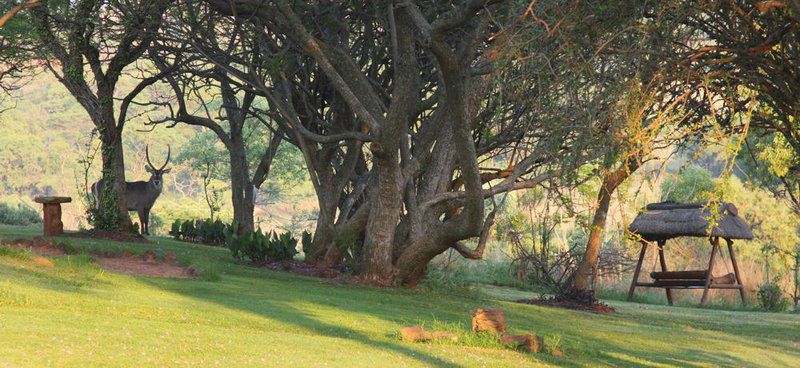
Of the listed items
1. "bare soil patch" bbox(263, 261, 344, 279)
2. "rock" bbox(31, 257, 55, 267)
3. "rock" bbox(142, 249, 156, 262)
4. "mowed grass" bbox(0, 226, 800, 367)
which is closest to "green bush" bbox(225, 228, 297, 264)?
"bare soil patch" bbox(263, 261, 344, 279)

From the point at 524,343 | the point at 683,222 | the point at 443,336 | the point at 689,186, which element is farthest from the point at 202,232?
the point at 689,186

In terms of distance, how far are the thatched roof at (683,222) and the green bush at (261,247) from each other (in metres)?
9.48

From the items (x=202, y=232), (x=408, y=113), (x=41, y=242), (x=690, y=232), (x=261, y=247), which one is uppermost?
(x=408, y=113)

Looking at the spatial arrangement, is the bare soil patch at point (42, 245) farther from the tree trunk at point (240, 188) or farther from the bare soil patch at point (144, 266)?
the tree trunk at point (240, 188)

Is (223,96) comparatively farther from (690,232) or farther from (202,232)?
(690,232)

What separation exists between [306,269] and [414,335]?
953 cm

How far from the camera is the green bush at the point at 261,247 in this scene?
21.2m

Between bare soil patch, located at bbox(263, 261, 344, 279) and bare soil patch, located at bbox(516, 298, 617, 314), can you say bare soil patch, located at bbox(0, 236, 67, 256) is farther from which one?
bare soil patch, located at bbox(516, 298, 617, 314)

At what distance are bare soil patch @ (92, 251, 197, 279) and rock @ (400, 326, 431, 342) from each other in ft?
19.0

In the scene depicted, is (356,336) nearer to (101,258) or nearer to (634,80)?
(634,80)

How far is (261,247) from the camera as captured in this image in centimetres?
2131

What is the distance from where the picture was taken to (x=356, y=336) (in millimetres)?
11328

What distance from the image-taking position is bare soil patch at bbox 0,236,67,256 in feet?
55.8

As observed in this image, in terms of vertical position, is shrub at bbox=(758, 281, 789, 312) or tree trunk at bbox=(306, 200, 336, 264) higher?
tree trunk at bbox=(306, 200, 336, 264)
